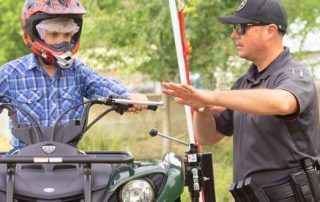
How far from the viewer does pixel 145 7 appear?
13.4 m

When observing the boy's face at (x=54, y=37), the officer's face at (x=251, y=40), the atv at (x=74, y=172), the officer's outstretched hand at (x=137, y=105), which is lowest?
the atv at (x=74, y=172)

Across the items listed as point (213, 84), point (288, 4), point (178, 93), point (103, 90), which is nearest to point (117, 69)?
point (213, 84)

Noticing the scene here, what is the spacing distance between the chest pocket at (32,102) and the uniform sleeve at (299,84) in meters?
1.46

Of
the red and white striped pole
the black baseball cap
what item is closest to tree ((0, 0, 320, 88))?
the red and white striped pole

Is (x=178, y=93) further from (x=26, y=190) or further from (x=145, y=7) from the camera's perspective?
(x=145, y=7)

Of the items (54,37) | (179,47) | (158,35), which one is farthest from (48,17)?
(158,35)

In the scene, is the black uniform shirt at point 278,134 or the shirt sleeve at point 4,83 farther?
the shirt sleeve at point 4,83

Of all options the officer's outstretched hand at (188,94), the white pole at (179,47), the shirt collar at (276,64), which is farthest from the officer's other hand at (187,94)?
the white pole at (179,47)

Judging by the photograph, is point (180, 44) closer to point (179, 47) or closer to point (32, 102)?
point (179, 47)

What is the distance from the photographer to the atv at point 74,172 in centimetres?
466

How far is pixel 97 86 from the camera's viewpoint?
5973mm

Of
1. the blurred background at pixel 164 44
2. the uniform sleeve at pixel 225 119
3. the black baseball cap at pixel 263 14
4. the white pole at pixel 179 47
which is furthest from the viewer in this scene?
the blurred background at pixel 164 44

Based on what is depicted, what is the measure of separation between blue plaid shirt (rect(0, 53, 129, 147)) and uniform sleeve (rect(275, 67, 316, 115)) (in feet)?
3.34

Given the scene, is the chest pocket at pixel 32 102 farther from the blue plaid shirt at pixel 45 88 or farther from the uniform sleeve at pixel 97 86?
the uniform sleeve at pixel 97 86
